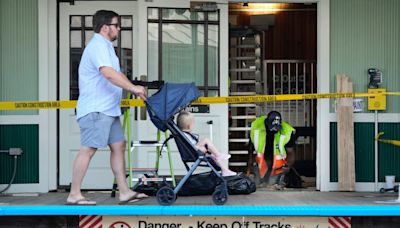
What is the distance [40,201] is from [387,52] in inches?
158

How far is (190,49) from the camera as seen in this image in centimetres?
696

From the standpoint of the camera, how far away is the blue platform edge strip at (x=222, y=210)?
476cm

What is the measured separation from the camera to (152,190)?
5719 millimetres

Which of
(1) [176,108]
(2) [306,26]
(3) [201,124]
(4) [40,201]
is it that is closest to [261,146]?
(3) [201,124]

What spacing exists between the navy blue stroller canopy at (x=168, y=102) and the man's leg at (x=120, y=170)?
0.44 m

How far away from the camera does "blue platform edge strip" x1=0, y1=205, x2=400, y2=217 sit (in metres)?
4.76

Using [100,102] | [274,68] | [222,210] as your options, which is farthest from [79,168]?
[274,68]

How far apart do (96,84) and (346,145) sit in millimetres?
2974

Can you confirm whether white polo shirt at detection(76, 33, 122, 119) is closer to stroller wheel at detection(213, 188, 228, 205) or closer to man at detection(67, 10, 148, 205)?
man at detection(67, 10, 148, 205)

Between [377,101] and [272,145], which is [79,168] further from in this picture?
[377,101]

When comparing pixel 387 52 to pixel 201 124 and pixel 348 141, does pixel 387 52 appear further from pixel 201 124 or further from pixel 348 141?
pixel 201 124

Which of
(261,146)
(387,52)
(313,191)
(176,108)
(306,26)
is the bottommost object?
(313,191)

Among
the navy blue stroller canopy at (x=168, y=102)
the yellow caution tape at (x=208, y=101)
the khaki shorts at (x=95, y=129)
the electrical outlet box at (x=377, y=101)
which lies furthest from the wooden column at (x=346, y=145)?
the khaki shorts at (x=95, y=129)

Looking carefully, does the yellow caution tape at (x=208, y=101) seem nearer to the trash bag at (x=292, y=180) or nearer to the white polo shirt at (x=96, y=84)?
the white polo shirt at (x=96, y=84)
